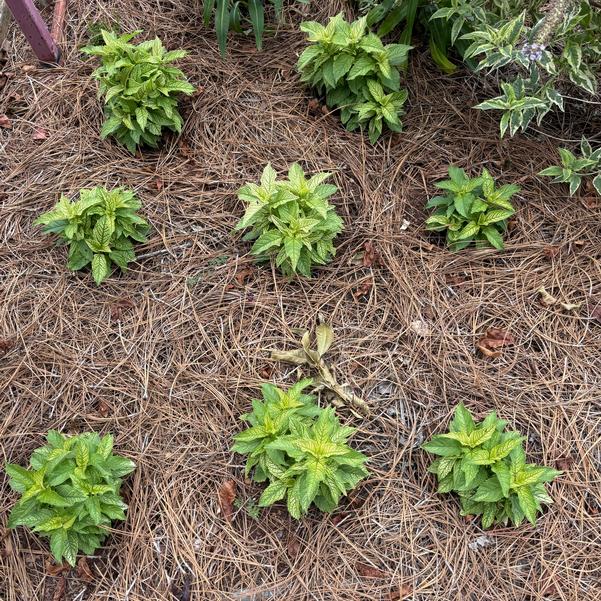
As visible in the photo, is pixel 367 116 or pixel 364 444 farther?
pixel 367 116

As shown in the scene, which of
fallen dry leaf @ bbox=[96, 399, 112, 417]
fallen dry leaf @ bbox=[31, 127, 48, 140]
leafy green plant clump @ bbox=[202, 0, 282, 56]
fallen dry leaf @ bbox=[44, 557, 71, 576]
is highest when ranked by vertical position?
leafy green plant clump @ bbox=[202, 0, 282, 56]

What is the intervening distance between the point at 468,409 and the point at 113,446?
1192 mm

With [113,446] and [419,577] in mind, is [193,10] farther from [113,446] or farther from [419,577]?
[419,577]

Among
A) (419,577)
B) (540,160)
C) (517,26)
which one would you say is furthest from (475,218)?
(419,577)

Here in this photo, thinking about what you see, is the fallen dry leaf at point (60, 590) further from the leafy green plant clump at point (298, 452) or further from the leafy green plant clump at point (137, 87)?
the leafy green plant clump at point (137, 87)

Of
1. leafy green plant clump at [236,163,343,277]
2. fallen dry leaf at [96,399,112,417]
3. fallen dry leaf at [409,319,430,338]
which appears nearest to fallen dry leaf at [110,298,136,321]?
fallen dry leaf at [96,399,112,417]

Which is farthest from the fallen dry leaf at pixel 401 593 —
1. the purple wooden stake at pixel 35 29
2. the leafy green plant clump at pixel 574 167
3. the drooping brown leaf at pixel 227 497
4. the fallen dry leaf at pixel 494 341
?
the purple wooden stake at pixel 35 29

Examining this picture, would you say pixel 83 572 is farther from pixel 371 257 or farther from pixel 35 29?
pixel 35 29

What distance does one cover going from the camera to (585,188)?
243 centimetres

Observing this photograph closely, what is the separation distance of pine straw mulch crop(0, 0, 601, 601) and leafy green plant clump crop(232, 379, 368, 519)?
12 centimetres

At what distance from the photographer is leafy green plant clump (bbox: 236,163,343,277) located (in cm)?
211

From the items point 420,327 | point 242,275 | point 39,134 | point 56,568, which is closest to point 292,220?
point 242,275

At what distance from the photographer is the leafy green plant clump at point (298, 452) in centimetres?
172

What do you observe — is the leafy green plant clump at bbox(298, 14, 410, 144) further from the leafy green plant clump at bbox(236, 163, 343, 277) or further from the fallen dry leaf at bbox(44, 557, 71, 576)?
the fallen dry leaf at bbox(44, 557, 71, 576)
